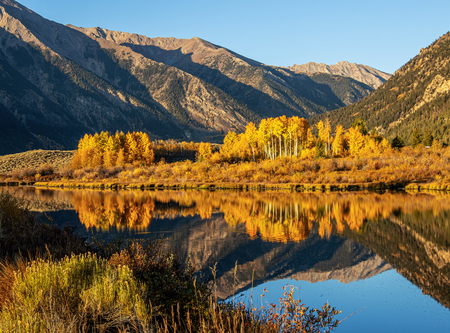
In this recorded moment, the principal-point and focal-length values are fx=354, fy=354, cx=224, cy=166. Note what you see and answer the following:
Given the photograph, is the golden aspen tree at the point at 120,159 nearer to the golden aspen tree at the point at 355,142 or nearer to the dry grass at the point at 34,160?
the dry grass at the point at 34,160

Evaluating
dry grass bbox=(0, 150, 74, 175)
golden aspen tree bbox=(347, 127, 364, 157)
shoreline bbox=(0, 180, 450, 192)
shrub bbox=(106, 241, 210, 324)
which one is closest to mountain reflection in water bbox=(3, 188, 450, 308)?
shrub bbox=(106, 241, 210, 324)

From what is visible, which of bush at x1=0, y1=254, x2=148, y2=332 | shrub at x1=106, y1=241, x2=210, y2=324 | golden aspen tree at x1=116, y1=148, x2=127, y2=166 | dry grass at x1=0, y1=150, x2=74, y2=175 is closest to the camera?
bush at x1=0, y1=254, x2=148, y2=332

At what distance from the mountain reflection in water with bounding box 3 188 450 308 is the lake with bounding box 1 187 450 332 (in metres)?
0.05

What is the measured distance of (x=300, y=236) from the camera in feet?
65.1

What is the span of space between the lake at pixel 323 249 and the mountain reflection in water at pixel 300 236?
45mm

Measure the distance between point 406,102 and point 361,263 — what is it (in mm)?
151327

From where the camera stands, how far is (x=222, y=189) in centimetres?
5362

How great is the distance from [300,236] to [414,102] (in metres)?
146

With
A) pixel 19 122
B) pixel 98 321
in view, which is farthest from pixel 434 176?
pixel 19 122

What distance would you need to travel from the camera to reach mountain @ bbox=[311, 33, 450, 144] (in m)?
120

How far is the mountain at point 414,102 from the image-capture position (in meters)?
120

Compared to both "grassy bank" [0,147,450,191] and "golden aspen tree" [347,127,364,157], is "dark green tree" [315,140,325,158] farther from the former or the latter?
"golden aspen tree" [347,127,364,157]

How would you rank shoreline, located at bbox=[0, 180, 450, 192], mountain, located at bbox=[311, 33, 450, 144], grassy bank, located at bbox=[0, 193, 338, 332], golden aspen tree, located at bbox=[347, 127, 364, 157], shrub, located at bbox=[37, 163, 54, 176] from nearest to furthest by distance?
1. grassy bank, located at bbox=[0, 193, 338, 332]
2. shoreline, located at bbox=[0, 180, 450, 192]
3. golden aspen tree, located at bbox=[347, 127, 364, 157]
4. shrub, located at bbox=[37, 163, 54, 176]
5. mountain, located at bbox=[311, 33, 450, 144]

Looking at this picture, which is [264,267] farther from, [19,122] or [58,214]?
[19,122]
